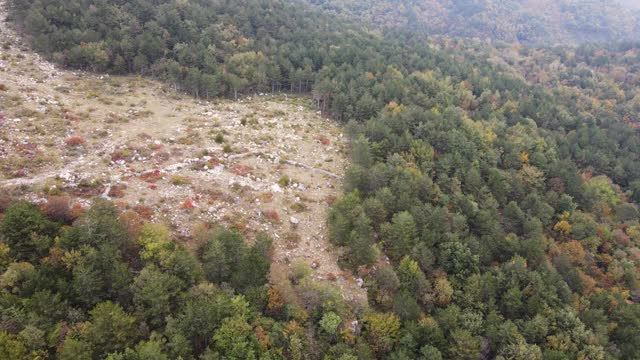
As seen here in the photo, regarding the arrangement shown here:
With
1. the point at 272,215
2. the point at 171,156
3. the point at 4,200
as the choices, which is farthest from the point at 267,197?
the point at 4,200

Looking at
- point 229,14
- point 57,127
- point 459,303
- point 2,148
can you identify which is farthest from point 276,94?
point 459,303

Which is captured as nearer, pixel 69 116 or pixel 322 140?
pixel 69 116

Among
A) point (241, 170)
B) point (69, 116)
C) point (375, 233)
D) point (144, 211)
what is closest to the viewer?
point (144, 211)

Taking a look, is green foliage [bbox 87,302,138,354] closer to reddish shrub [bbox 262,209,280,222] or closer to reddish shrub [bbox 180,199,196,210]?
reddish shrub [bbox 180,199,196,210]

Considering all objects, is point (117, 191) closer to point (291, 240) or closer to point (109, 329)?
point (109, 329)

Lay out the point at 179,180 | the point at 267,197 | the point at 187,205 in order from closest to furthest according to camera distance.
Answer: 1. the point at 187,205
2. the point at 179,180
3. the point at 267,197

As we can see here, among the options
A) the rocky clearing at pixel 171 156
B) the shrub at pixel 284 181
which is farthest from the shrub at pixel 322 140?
the shrub at pixel 284 181

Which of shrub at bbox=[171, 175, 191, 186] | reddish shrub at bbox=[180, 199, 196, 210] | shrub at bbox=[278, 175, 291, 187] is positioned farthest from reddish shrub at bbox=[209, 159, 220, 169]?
shrub at bbox=[278, 175, 291, 187]

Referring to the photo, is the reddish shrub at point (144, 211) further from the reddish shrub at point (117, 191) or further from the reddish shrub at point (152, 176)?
the reddish shrub at point (152, 176)

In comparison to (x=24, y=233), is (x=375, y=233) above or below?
below
